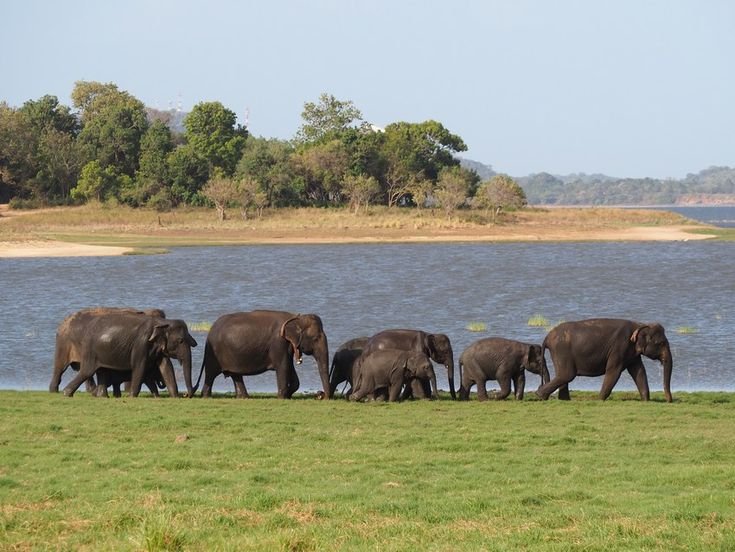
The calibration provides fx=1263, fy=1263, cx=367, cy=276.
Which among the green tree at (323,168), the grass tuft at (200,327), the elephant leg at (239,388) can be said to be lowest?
the grass tuft at (200,327)

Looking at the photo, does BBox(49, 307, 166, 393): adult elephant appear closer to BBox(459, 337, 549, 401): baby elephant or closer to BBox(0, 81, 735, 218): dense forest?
BBox(459, 337, 549, 401): baby elephant

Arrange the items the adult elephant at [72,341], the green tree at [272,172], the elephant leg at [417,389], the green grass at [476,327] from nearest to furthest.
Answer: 1. the elephant leg at [417,389]
2. the adult elephant at [72,341]
3. the green grass at [476,327]
4. the green tree at [272,172]

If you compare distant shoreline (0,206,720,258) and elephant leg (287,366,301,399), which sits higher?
elephant leg (287,366,301,399)

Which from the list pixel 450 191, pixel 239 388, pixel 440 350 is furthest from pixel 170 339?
pixel 450 191

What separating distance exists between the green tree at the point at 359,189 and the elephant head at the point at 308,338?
3015 inches

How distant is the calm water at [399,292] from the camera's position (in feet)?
99.2

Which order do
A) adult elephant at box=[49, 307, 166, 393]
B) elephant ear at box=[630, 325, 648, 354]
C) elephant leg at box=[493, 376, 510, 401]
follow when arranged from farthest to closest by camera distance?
adult elephant at box=[49, 307, 166, 393]
elephant leg at box=[493, 376, 510, 401]
elephant ear at box=[630, 325, 648, 354]

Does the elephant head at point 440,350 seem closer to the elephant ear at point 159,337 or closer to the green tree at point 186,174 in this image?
the elephant ear at point 159,337

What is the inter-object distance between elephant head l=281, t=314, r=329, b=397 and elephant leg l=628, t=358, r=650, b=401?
16.5 feet

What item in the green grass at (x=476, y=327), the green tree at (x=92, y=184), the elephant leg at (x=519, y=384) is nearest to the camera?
the elephant leg at (x=519, y=384)

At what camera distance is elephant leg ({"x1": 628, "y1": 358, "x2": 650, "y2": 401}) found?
804 inches

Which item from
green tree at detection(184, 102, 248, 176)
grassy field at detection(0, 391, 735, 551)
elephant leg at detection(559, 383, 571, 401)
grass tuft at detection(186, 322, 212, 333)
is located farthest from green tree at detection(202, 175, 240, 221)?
grassy field at detection(0, 391, 735, 551)

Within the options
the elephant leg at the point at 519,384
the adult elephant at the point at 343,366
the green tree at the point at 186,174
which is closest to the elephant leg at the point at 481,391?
the elephant leg at the point at 519,384

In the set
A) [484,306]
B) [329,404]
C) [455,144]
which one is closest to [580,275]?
[484,306]
